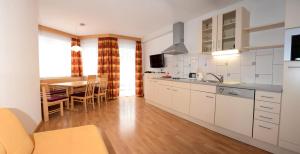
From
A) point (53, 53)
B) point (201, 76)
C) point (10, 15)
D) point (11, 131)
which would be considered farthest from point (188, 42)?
point (53, 53)

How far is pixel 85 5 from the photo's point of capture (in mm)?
2973

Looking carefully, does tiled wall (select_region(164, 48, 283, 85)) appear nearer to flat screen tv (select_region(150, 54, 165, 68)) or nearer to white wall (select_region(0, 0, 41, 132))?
flat screen tv (select_region(150, 54, 165, 68))

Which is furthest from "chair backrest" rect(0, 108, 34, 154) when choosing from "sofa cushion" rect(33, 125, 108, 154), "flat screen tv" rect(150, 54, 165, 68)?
"flat screen tv" rect(150, 54, 165, 68)

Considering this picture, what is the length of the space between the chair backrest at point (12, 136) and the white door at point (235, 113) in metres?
2.58

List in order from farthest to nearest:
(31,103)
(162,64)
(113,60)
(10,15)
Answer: (113,60) → (162,64) → (31,103) → (10,15)

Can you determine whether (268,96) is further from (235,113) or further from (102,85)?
(102,85)

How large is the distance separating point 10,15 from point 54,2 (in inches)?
49.3

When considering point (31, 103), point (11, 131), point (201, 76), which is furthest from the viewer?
point (201, 76)

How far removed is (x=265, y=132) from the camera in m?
2.04

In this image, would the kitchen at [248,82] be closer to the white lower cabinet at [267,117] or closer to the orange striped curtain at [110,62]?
the white lower cabinet at [267,117]

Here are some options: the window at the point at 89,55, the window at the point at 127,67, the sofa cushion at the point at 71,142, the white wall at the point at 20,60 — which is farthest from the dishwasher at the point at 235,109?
the window at the point at 89,55

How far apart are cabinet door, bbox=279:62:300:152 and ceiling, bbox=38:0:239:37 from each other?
5.58 ft

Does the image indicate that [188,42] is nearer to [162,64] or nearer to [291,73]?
[162,64]

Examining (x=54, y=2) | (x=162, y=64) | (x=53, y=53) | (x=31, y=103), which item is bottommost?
(x=31, y=103)
